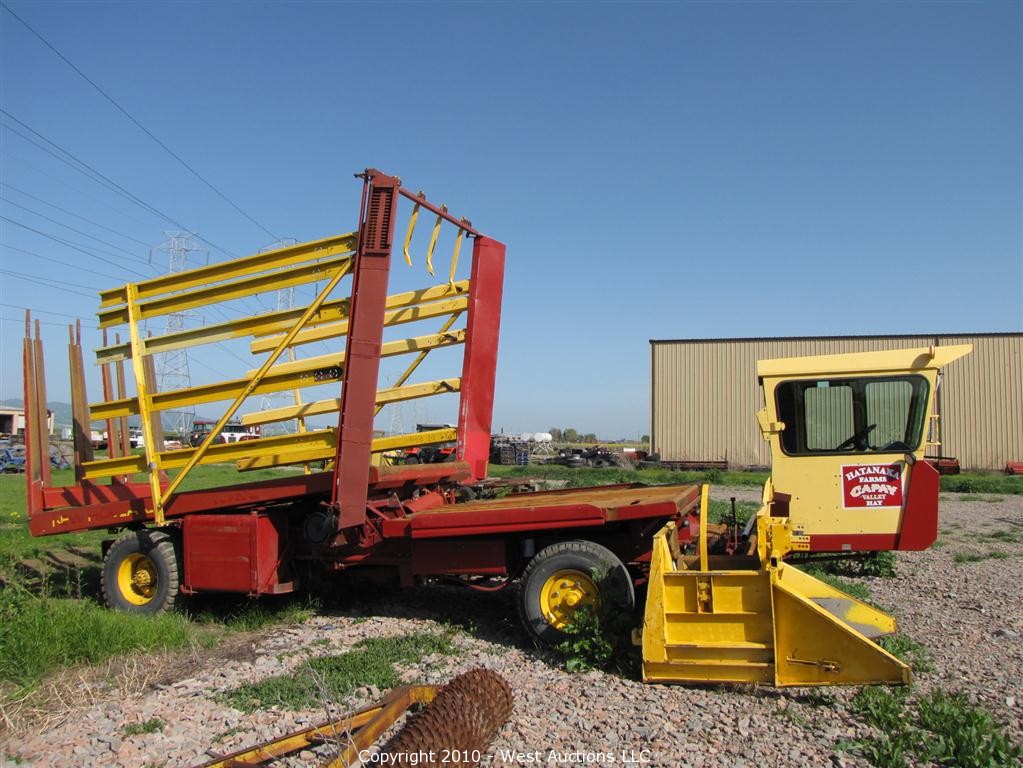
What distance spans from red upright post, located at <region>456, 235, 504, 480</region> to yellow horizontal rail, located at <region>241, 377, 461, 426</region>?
0.23 metres

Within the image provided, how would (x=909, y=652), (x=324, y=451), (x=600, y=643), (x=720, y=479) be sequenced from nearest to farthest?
(x=600, y=643)
(x=909, y=652)
(x=324, y=451)
(x=720, y=479)

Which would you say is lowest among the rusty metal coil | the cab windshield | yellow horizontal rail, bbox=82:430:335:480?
the rusty metal coil

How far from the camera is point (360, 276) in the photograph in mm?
6977

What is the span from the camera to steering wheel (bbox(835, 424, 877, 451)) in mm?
7602

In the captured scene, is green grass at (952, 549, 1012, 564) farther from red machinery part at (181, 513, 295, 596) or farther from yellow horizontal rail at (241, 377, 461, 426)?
red machinery part at (181, 513, 295, 596)

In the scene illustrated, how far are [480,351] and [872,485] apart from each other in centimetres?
427

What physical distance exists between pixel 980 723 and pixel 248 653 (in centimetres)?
525

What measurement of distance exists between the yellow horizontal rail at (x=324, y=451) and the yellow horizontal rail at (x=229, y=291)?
1.56 metres

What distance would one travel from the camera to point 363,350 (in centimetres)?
689

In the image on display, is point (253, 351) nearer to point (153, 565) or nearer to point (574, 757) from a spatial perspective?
point (153, 565)

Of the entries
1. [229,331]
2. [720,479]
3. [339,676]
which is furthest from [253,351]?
[720,479]

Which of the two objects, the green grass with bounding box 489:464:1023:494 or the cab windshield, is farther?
the green grass with bounding box 489:464:1023:494

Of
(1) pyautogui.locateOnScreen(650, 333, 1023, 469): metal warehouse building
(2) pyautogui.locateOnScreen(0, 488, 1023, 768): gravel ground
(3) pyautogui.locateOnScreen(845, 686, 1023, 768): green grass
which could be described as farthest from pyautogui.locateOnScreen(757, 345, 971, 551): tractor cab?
(1) pyautogui.locateOnScreen(650, 333, 1023, 469): metal warehouse building

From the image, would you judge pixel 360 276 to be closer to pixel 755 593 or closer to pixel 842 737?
pixel 755 593
